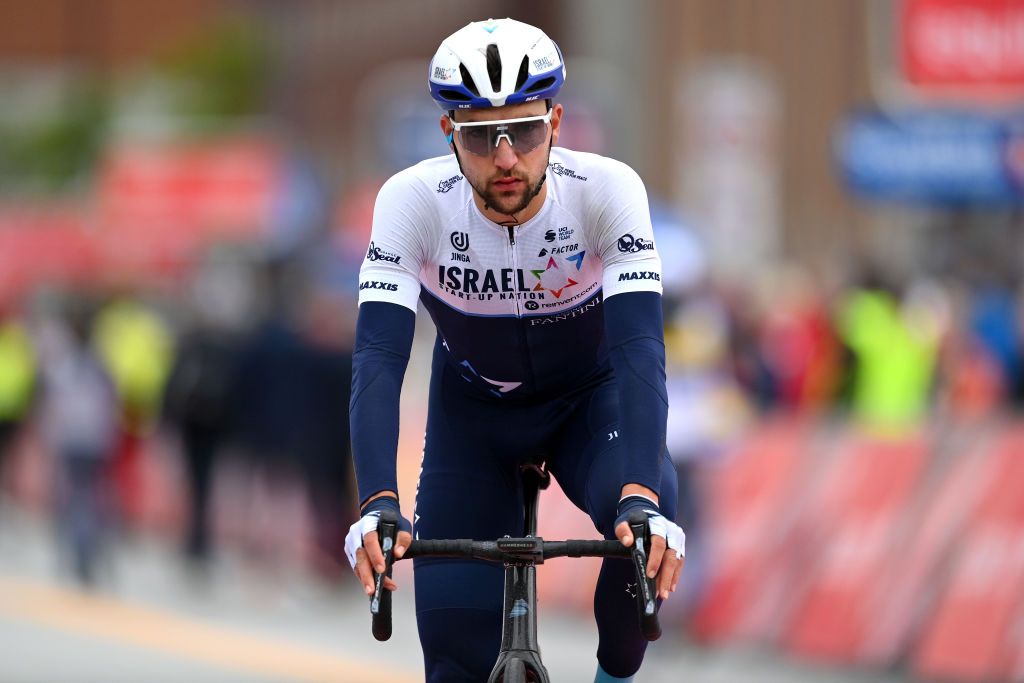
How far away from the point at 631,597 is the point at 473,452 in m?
0.64

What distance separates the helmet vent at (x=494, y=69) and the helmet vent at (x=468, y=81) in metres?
0.04

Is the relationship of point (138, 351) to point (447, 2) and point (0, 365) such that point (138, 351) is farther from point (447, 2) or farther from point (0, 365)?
point (447, 2)

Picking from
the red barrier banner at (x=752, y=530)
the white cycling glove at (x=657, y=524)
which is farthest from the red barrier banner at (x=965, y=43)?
the white cycling glove at (x=657, y=524)

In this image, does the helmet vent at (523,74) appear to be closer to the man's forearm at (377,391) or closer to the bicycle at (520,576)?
the man's forearm at (377,391)

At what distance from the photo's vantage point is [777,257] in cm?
4672

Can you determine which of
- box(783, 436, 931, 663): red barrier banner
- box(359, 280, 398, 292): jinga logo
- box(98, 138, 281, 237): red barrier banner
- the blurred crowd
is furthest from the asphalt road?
box(98, 138, 281, 237): red barrier banner

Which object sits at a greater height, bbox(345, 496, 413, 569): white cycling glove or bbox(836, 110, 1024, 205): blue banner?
bbox(836, 110, 1024, 205): blue banner

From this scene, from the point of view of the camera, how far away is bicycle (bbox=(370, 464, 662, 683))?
4820mm

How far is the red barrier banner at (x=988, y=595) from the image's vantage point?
33.6 feet

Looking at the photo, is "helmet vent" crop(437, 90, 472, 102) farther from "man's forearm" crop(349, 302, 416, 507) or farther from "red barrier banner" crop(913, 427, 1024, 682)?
"red barrier banner" crop(913, 427, 1024, 682)

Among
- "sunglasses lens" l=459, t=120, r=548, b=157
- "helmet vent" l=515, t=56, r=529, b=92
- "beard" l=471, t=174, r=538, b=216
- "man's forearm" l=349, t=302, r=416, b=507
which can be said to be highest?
"helmet vent" l=515, t=56, r=529, b=92

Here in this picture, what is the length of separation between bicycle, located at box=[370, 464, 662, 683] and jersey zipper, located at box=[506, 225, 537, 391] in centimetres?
90

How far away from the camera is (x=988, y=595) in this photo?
10.5 m

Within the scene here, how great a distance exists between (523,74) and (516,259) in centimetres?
63
